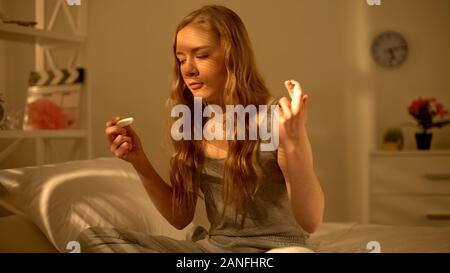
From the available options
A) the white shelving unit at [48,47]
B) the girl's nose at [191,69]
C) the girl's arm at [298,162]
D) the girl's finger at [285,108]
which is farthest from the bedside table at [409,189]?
the white shelving unit at [48,47]

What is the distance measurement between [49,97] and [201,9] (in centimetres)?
39

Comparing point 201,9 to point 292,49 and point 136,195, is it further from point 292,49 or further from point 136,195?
point 136,195

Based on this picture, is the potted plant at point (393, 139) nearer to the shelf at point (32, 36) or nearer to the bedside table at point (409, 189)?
the bedside table at point (409, 189)

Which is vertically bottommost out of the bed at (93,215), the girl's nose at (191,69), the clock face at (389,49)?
the bed at (93,215)

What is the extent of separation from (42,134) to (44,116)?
53 millimetres

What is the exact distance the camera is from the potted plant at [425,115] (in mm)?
914

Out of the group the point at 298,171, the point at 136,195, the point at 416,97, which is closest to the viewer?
the point at 298,171

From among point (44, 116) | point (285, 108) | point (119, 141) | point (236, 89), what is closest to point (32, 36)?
point (44, 116)

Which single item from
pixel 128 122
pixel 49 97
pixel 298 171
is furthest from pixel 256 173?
pixel 49 97

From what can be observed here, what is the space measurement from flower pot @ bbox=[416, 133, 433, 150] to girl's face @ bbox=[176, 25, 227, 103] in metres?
0.37

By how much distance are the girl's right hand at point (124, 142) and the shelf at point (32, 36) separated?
0.74 ft
